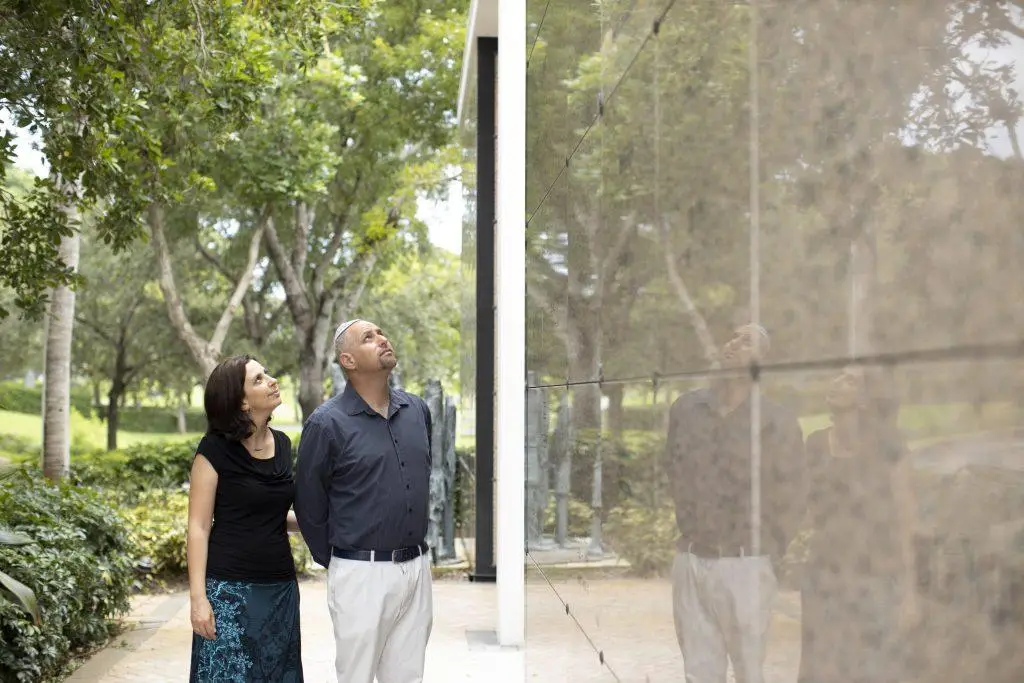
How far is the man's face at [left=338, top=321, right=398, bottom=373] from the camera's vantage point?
15.5ft

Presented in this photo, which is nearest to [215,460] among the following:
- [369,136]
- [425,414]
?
[425,414]

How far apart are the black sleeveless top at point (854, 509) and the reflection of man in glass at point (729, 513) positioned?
7cm

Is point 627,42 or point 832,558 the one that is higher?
point 627,42

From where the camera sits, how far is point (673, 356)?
2.12m

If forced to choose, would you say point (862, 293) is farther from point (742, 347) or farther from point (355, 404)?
point (355, 404)

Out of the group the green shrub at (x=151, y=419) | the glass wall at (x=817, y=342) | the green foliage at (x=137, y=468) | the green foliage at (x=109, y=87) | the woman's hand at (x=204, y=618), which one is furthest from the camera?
the green shrub at (x=151, y=419)

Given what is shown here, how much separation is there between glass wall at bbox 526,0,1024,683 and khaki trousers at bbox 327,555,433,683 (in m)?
1.91

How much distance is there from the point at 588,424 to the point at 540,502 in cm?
144

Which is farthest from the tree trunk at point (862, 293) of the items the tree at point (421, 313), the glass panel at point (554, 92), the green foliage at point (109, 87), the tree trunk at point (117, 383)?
the tree trunk at point (117, 383)

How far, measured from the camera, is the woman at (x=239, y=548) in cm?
437

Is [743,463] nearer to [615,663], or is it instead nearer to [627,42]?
[615,663]

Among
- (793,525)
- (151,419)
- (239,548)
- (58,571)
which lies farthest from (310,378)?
(151,419)

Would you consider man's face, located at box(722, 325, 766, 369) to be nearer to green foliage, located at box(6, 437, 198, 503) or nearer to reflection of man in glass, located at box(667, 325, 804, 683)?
reflection of man in glass, located at box(667, 325, 804, 683)

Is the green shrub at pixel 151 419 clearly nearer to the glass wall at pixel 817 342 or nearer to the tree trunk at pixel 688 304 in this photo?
the glass wall at pixel 817 342
